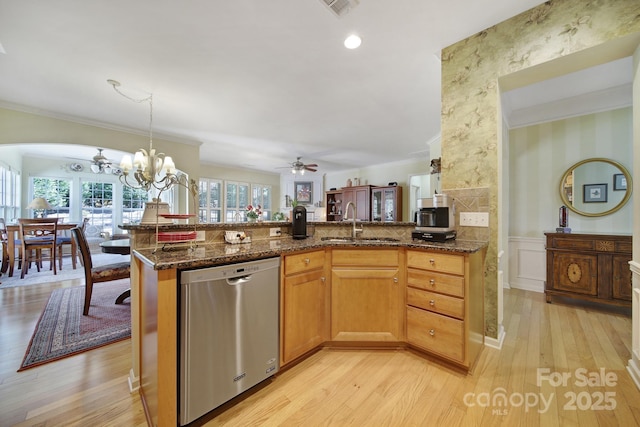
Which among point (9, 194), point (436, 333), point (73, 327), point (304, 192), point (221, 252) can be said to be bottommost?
point (73, 327)

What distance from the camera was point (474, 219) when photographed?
6.82ft

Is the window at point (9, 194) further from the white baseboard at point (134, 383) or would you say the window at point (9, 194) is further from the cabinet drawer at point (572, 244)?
the cabinet drawer at point (572, 244)

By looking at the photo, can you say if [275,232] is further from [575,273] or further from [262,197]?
[262,197]

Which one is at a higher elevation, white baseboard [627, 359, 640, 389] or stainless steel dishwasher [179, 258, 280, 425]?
stainless steel dishwasher [179, 258, 280, 425]

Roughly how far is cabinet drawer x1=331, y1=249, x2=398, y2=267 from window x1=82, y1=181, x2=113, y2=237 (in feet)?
25.1

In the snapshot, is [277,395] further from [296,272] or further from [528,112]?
[528,112]

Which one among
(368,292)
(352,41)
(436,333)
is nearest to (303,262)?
(368,292)

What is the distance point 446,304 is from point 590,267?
240cm

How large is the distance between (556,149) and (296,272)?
399cm

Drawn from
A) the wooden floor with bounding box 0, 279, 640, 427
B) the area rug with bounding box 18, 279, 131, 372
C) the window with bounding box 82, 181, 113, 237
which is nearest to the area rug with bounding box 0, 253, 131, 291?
the area rug with bounding box 18, 279, 131, 372

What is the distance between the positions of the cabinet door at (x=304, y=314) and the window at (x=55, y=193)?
7.68 m

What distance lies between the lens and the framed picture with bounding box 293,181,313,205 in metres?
8.05

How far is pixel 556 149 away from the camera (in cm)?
332

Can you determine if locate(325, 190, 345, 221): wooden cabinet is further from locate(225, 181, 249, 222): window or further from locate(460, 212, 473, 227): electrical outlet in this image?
locate(460, 212, 473, 227): electrical outlet
